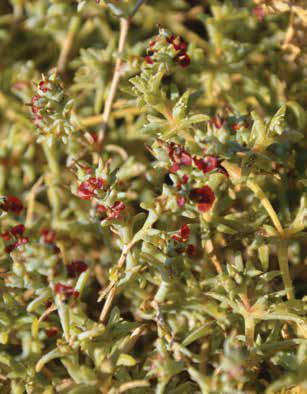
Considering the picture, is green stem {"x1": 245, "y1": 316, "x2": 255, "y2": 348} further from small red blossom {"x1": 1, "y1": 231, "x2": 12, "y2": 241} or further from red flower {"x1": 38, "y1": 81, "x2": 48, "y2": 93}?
red flower {"x1": 38, "y1": 81, "x2": 48, "y2": 93}

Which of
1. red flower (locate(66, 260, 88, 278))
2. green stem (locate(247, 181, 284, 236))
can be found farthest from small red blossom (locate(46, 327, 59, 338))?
green stem (locate(247, 181, 284, 236))

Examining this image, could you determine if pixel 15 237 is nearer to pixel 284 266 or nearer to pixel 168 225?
pixel 168 225

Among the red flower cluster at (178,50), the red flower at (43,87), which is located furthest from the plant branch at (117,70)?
the red flower at (43,87)

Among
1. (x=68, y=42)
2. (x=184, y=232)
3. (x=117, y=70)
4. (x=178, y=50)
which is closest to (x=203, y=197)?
(x=184, y=232)

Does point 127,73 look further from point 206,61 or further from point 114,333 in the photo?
point 114,333

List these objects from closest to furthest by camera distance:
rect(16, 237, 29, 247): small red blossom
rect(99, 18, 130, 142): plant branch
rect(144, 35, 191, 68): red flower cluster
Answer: rect(16, 237, 29, 247): small red blossom
rect(144, 35, 191, 68): red flower cluster
rect(99, 18, 130, 142): plant branch

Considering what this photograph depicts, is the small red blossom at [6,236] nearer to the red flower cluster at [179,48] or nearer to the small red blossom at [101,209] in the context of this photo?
the small red blossom at [101,209]
